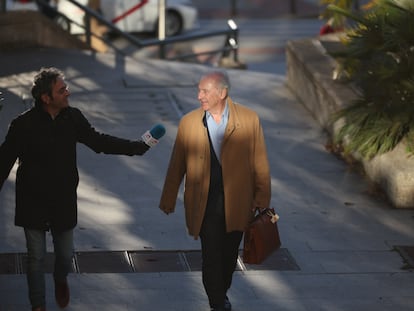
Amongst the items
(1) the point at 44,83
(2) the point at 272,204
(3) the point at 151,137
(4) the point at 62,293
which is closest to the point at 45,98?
(1) the point at 44,83

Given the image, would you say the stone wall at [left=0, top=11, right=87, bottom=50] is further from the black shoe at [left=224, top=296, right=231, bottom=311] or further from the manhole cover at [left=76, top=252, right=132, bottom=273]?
the black shoe at [left=224, top=296, right=231, bottom=311]

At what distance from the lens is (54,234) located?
26.2ft

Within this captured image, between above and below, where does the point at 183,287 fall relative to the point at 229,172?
below

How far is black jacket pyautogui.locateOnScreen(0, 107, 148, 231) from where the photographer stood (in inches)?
306

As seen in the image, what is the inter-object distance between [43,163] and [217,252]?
1307mm

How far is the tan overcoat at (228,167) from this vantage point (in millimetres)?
7918

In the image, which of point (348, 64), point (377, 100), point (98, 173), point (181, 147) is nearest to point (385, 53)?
point (377, 100)

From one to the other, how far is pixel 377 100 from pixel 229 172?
4717mm

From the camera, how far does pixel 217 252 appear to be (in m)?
8.08

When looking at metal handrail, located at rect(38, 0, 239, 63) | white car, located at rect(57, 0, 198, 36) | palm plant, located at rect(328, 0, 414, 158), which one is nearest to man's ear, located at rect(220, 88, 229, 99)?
palm plant, located at rect(328, 0, 414, 158)

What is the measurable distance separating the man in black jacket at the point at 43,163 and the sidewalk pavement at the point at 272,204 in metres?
0.64

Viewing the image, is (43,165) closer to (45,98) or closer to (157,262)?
(45,98)

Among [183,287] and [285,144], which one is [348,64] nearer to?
[285,144]

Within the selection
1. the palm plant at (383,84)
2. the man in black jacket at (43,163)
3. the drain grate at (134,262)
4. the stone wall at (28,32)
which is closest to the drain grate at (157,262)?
the drain grate at (134,262)
